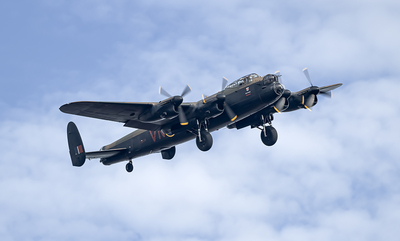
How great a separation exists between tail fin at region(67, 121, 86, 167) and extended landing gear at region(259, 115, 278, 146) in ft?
48.5

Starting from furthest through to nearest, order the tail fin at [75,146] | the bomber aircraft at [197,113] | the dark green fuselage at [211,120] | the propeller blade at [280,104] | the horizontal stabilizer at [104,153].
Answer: the horizontal stabilizer at [104,153] < the tail fin at [75,146] < the propeller blade at [280,104] < the dark green fuselage at [211,120] < the bomber aircraft at [197,113]

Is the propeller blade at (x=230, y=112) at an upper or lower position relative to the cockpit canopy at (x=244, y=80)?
lower

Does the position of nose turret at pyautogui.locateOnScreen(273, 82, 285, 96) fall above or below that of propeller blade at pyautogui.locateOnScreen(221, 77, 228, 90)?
below

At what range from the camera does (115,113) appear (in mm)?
35719

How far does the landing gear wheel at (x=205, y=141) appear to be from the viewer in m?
36.2

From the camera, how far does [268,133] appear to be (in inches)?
1567

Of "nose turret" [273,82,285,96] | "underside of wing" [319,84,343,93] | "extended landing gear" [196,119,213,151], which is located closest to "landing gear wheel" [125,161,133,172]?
"extended landing gear" [196,119,213,151]

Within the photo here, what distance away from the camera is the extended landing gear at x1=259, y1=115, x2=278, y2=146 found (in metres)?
39.7

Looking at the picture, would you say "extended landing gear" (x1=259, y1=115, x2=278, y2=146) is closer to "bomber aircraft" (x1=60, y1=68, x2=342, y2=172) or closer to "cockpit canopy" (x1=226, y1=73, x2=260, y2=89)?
"bomber aircraft" (x1=60, y1=68, x2=342, y2=172)

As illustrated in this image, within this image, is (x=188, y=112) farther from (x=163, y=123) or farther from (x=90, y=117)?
(x=90, y=117)

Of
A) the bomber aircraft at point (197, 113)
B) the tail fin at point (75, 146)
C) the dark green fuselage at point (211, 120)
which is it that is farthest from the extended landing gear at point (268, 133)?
the tail fin at point (75, 146)

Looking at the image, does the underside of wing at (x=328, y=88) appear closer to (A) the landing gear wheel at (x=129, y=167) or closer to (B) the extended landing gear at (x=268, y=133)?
(B) the extended landing gear at (x=268, y=133)

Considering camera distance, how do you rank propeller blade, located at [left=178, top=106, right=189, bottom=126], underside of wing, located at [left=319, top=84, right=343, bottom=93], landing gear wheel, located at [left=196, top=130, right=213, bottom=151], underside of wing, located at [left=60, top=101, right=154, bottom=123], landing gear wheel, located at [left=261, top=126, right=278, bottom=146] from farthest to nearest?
underside of wing, located at [left=319, top=84, right=343, bottom=93], landing gear wheel, located at [left=261, top=126, right=278, bottom=146], landing gear wheel, located at [left=196, top=130, right=213, bottom=151], propeller blade, located at [left=178, top=106, right=189, bottom=126], underside of wing, located at [left=60, top=101, right=154, bottom=123]

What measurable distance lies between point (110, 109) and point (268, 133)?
13.0m
